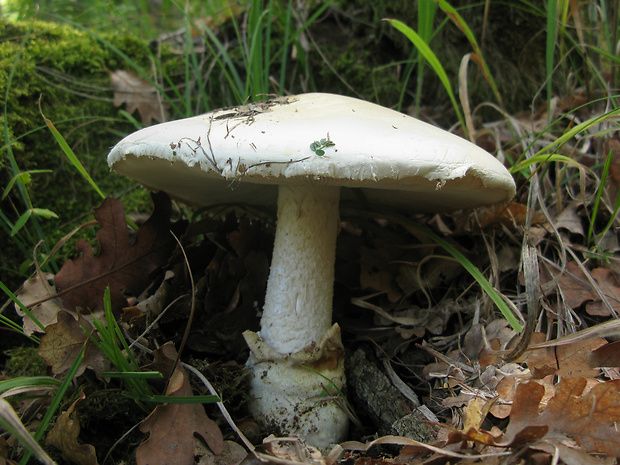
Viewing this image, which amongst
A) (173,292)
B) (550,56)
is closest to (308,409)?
(173,292)

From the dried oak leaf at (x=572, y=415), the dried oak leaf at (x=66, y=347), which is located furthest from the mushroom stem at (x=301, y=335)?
the dried oak leaf at (x=572, y=415)

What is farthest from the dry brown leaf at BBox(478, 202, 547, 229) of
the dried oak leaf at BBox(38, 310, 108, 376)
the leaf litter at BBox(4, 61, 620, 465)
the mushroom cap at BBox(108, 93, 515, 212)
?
the dried oak leaf at BBox(38, 310, 108, 376)

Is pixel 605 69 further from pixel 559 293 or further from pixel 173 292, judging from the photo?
pixel 173 292

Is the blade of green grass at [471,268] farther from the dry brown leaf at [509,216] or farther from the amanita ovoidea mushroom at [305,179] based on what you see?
the dry brown leaf at [509,216]

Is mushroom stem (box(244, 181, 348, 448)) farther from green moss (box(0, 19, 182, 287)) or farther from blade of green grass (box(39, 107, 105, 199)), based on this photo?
green moss (box(0, 19, 182, 287))

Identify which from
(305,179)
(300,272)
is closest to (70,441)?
(300,272)
